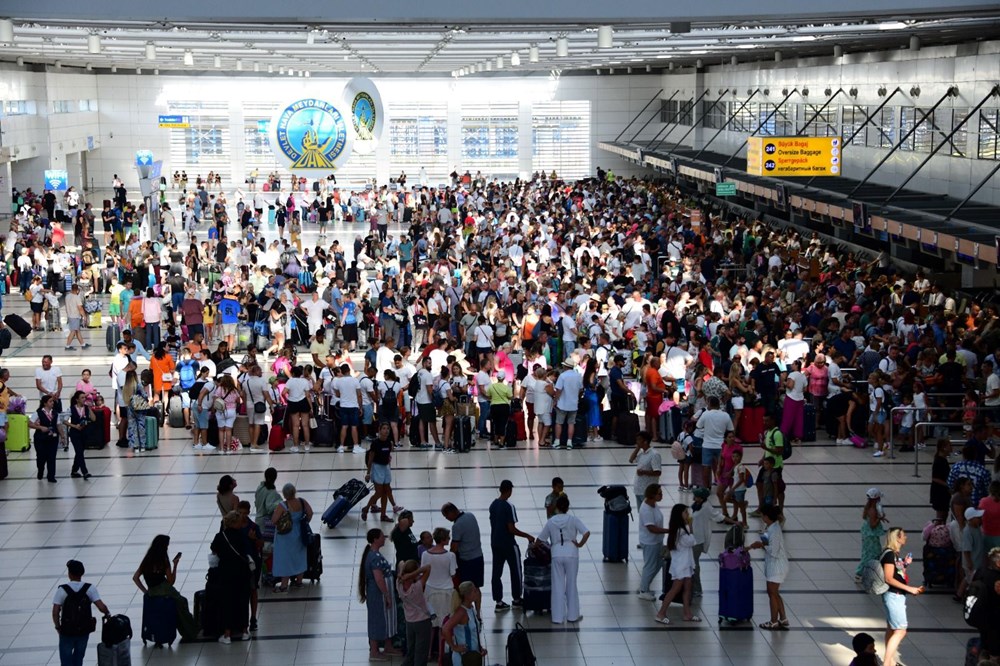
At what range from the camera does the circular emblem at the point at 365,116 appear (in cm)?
2155

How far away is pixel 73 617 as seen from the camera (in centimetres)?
920

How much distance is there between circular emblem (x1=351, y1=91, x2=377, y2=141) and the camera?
21547mm

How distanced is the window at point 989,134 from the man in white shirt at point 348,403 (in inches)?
470

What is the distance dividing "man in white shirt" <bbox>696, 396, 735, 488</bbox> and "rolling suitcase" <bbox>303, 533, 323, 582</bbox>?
436cm

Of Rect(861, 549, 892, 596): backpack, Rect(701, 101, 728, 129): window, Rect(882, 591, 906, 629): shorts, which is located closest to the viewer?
Rect(882, 591, 906, 629): shorts

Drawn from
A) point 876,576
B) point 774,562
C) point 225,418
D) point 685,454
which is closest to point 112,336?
point 225,418

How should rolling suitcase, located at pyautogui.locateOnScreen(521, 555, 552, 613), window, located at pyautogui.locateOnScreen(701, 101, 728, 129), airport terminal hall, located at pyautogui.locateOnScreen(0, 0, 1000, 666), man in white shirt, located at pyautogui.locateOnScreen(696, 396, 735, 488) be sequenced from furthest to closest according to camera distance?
window, located at pyautogui.locateOnScreen(701, 101, 728, 129), man in white shirt, located at pyautogui.locateOnScreen(696, 396, 735, 488), rolling suitcase, located at pyautogui.locateOnScreen(521, 555, 552, 613), airport terminal hall, located at pyautogui.locateOnScreen(0, 0, 1000, 666)

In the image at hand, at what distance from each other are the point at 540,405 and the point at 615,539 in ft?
13.8

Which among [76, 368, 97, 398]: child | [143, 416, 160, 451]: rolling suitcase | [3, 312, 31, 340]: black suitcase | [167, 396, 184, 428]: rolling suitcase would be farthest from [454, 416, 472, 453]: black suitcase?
[3, 312, 31, 340]: black suitcase

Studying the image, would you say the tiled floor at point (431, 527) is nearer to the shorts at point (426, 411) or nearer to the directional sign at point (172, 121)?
the shorts at point (426, 411)

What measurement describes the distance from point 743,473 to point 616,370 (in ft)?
12.9

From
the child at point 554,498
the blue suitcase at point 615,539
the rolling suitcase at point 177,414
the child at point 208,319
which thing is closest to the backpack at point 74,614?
the child at point 554,498

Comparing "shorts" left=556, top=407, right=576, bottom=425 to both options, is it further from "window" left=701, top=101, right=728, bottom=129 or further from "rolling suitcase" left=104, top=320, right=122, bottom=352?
"window" left=701, top=101, right=728, bottom=129

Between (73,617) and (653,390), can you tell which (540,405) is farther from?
(73,617)
